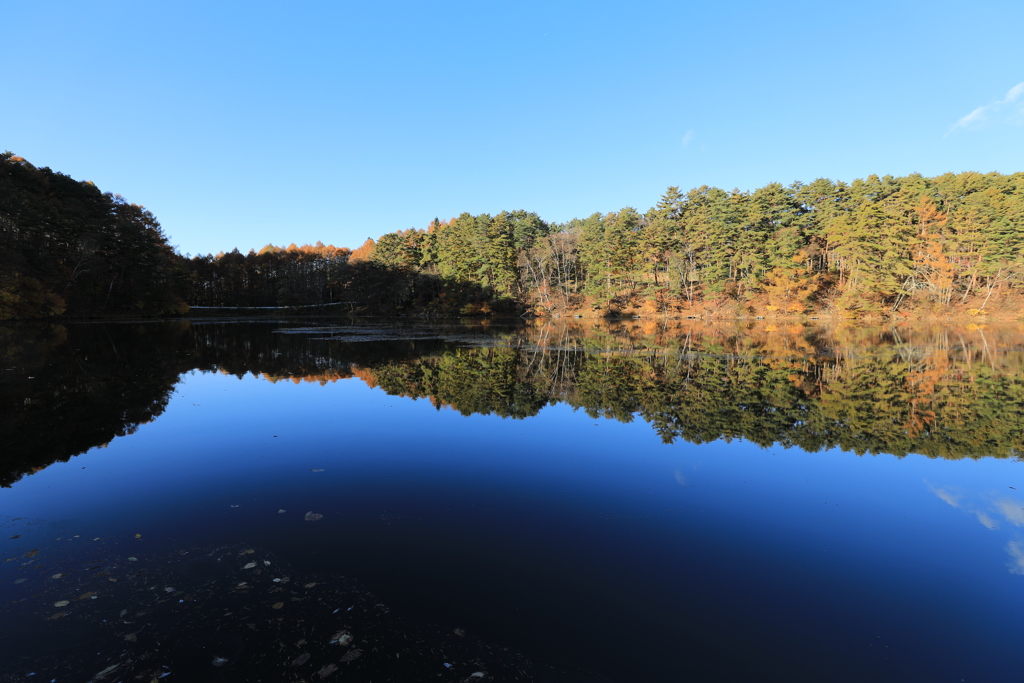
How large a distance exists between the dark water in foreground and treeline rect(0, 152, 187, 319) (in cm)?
3594

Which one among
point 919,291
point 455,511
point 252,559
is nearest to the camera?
point 252,559

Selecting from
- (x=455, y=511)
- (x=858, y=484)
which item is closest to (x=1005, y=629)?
(x=858, y=484)

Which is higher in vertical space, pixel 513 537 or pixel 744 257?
pixel 744 257

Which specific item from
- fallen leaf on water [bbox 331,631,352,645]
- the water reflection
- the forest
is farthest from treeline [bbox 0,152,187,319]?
fallen leaf on water [bbox 331,631,352,645]

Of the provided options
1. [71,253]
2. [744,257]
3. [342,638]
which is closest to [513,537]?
[342,638]

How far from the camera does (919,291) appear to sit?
38719 mm

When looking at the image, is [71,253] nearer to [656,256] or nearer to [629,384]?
[629,384]

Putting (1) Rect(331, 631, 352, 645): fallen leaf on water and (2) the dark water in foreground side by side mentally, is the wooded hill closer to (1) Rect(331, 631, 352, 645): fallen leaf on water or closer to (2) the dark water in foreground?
(2) the dark water in foreground

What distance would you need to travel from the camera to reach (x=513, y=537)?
4543mm

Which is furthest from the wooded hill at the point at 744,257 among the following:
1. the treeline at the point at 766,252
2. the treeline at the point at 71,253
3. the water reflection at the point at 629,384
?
the treeline at the point at 71,253

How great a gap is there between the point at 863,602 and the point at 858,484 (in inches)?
124

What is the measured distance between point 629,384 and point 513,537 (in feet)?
29.3

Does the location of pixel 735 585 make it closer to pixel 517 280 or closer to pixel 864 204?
pixel 864 204

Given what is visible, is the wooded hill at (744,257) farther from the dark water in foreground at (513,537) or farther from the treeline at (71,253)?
the dark water in foreground at (513,537)
